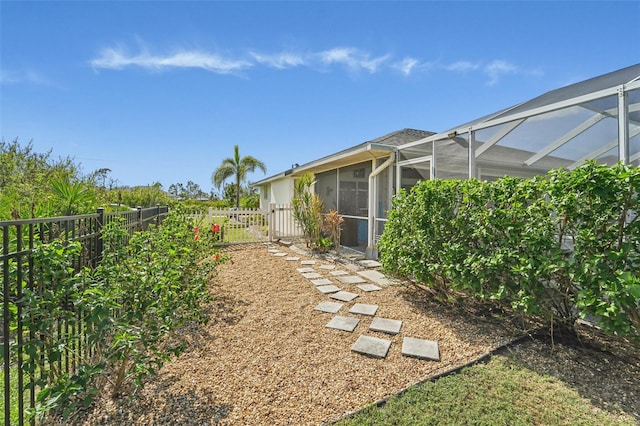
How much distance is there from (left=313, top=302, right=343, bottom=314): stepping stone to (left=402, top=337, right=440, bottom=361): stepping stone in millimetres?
1120

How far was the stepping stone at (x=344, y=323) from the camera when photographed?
3.34 meters

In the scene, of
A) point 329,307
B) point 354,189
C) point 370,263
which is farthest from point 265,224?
point 329,307

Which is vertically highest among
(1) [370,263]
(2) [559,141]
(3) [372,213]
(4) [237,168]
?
(4) [237,168]

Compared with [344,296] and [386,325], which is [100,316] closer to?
[386,325]

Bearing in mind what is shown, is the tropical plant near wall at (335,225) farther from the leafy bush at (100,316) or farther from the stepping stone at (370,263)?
the leafy bush at (100,316)

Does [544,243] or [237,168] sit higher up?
[237,168]

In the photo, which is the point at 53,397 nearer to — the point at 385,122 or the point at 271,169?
the point at 385,122

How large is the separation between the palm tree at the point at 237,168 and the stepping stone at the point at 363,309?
73.0 feet

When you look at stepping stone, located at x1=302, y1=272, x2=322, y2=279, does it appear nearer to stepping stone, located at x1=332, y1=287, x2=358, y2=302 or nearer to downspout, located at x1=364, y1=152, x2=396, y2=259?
stepping stone, located at x1=332, y1=287, x2=358, y2=302

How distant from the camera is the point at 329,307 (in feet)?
13.1

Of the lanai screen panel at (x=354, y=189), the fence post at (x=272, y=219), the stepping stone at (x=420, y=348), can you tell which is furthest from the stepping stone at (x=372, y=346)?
the fence post at (x=272, y=219)

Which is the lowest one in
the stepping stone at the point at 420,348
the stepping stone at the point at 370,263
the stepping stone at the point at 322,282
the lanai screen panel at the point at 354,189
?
the stepping stone at the point at 420,348

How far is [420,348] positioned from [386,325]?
57 centimetres

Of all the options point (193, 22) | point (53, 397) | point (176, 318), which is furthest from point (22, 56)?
point (53, 397)
